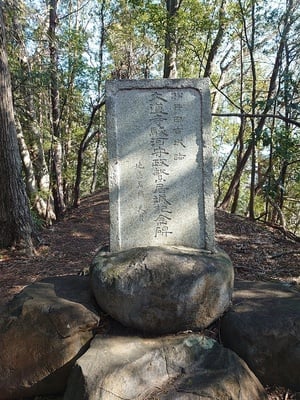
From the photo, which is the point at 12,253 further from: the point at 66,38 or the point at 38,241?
the point at 66,38

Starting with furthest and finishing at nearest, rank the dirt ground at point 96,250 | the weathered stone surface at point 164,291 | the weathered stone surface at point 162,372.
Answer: the dirt ground at point 96,250
the weathered stone surface at point 164,291
the weathered stone surface at point 162,372

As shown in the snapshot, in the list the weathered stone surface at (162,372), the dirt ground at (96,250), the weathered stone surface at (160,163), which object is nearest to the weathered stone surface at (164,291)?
the weathered stone surface at (162,372)

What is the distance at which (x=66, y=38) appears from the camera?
8875mm

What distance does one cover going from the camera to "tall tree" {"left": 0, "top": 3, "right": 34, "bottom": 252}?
200 inches

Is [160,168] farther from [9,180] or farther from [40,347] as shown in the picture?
[9,180]

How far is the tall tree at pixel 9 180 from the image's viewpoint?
5.07 m

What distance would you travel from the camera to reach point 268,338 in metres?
2.52

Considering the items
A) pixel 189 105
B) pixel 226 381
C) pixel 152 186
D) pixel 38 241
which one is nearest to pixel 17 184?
pixel 38 241

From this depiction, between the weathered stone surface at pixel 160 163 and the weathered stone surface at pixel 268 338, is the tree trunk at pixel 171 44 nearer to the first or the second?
the weathered stone surface at pixel 160 163

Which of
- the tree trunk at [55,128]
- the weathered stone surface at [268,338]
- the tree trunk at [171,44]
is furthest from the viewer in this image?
the tree trunk at [55,128]

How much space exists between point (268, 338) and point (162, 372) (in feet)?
2.83

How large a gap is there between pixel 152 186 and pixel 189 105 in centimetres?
87

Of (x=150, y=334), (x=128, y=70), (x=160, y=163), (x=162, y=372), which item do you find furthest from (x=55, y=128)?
(x=162, y=372)

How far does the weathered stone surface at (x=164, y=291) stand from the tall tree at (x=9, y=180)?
111 inches
